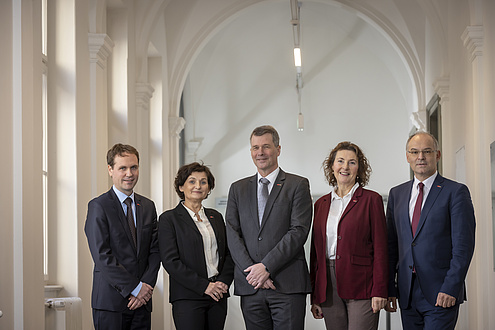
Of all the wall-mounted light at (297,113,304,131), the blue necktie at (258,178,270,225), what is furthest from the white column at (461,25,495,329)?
the wall-mounted light at (297,113,304,131)

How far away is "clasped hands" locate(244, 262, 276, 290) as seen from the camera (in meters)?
4.40

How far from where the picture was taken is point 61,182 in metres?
6.29

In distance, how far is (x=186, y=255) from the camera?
479 cm

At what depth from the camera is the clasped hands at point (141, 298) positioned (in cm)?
448

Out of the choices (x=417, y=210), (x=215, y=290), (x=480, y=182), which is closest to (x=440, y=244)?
(x=417, y=210)

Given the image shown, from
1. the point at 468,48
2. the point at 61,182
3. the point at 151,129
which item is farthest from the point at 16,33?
the point at 151,129

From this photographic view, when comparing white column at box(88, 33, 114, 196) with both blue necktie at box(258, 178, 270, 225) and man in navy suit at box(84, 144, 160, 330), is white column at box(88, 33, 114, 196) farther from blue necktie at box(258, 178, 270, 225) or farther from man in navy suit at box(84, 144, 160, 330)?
blue necktie at box(258, 178, 270, 225)

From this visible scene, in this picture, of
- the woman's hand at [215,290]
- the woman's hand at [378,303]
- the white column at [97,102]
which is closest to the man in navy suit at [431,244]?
the woman's hand at [378,303]

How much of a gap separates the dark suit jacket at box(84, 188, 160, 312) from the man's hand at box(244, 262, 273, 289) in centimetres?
67

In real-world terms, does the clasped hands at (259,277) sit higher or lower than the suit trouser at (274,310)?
higher

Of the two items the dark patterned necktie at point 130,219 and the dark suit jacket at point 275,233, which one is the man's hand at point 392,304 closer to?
the dark suit jacket at point 275,233

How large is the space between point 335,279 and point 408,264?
0.45 m

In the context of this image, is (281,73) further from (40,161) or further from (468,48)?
(40,161)

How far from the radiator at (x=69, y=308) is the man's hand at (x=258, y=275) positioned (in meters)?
1.76
